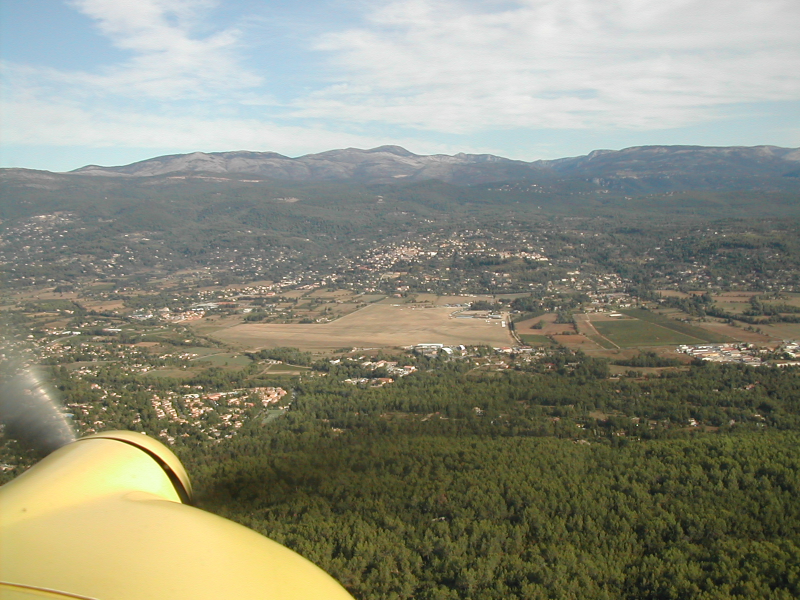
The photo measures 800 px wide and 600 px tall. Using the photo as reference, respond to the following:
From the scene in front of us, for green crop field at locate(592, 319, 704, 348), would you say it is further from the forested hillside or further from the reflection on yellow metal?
the reflection on yellow metal

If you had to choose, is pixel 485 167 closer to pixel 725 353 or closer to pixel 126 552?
pixel 725 353

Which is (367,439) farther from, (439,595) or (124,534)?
(124,534)

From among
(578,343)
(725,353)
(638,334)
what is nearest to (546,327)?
(578,343)

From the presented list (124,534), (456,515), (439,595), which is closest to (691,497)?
(456,515)

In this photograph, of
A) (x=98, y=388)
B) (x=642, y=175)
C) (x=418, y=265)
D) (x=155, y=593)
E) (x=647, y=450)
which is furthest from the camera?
(x=642, y=175)

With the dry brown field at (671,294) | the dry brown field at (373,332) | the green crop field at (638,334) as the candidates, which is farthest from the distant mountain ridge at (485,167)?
the green crop field at (638,334)

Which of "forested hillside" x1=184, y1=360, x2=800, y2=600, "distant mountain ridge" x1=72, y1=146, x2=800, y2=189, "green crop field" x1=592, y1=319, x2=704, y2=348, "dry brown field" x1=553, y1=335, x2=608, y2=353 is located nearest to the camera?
"forested hillside" x1=184, y1=360, x2=800, y2=600

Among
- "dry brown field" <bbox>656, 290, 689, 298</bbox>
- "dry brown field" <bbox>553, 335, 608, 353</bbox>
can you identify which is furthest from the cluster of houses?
"dry brown field" <bbox>656, 290, 689, 298</bbox>
